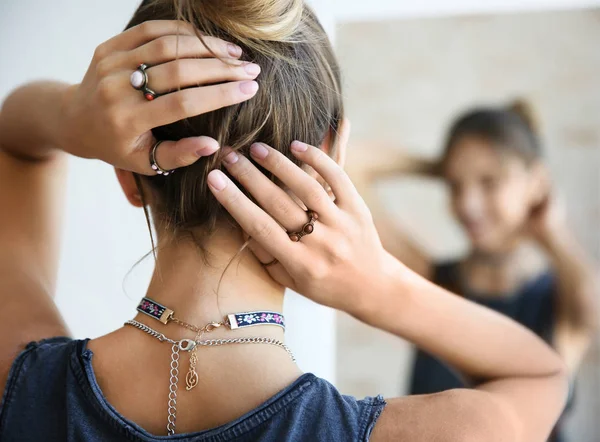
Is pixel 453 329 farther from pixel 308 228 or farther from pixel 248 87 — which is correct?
pixel 248 87

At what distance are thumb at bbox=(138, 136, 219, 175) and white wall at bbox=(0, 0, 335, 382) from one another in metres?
0.51

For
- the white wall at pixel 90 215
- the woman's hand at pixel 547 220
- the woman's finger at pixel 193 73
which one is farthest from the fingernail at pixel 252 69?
the woman's hand at pixel 547 220

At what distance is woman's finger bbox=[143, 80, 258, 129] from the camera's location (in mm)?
522

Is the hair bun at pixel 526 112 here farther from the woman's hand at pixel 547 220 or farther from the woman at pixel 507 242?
the woman's hand at pixel 547 220

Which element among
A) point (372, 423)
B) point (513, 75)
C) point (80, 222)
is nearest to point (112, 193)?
point (80, 222)

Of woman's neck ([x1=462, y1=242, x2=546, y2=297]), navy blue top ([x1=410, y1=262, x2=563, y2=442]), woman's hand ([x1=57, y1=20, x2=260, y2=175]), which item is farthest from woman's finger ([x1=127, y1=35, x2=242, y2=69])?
woman's neck ([x1=462, y1=242, x2=546, y2=297])

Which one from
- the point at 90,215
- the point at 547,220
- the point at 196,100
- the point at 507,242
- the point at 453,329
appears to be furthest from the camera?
the point at 547,220

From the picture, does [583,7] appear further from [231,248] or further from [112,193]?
[231,248]

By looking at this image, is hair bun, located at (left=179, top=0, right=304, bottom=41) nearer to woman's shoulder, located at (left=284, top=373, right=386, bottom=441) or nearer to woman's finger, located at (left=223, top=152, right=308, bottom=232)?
woman's finger, located at (left=223, top=152, right=308, bottom=232)

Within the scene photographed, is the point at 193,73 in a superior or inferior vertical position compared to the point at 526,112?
superior

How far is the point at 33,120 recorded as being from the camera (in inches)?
30.1

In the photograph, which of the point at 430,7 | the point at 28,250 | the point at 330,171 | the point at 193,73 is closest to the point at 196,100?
the point at 193,73

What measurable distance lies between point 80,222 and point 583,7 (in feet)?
9.52

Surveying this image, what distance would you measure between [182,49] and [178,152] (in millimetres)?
89
